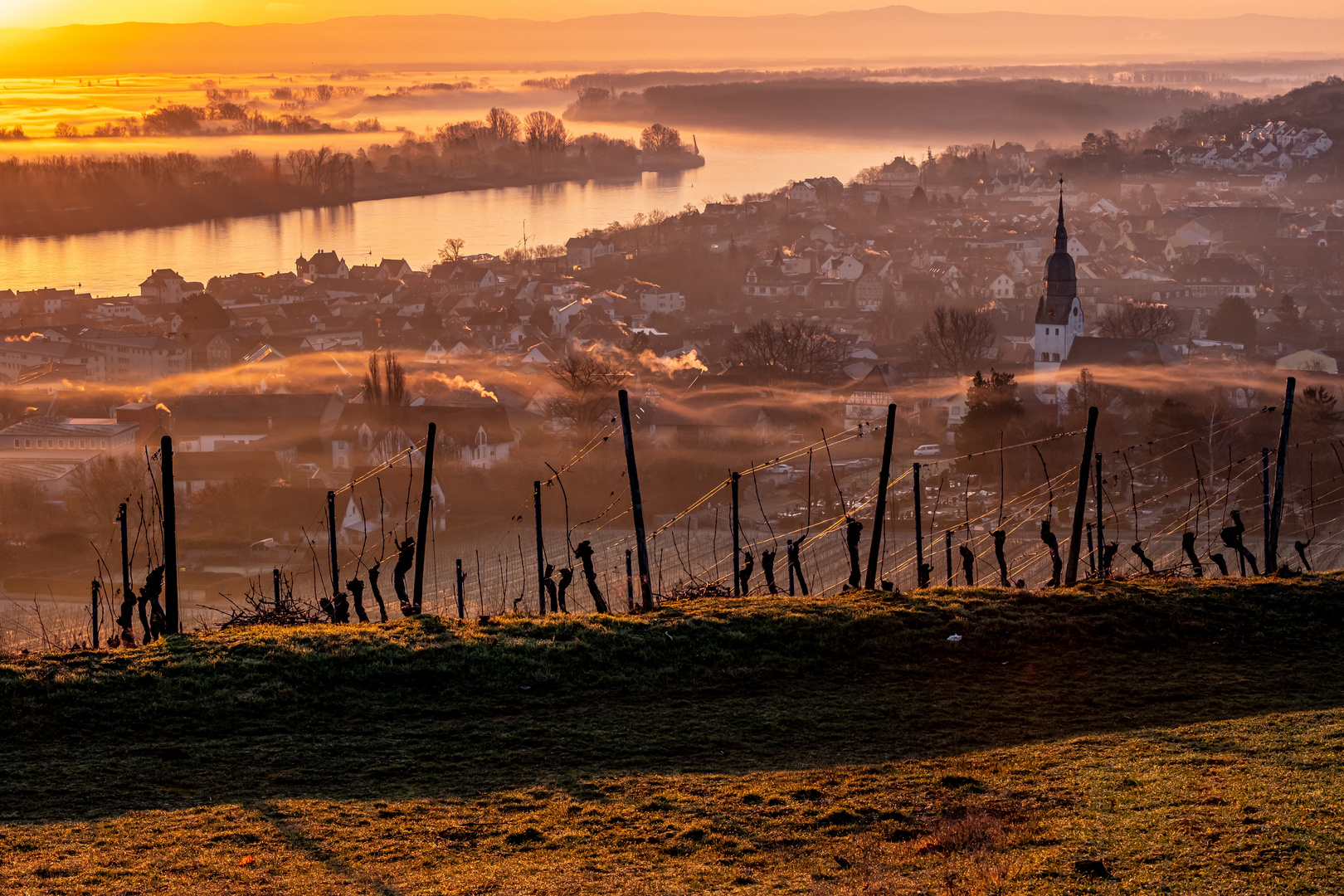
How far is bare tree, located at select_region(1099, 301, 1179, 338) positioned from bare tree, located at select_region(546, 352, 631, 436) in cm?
1396

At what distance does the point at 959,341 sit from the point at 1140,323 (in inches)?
288

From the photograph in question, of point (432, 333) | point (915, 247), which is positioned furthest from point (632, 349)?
point (915, 247)

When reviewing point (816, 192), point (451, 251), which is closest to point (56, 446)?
point (451, 251)

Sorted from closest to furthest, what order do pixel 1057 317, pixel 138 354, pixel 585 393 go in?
pixel 585 393 < pixel 1057 317 < pixel 138 354

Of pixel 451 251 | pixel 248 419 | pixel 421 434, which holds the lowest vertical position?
pixel 421 434

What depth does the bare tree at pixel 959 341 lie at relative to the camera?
32562 millimetres

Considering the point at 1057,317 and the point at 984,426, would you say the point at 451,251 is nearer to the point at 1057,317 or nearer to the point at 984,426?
the point at 1057,317

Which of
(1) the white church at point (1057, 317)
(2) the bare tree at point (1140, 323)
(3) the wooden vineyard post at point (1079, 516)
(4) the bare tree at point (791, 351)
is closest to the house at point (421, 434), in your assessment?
(4) the bare tree at point (791, 351)

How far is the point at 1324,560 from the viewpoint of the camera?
16594 mm

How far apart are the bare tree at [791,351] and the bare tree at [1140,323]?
24.2 feet

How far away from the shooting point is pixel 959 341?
108ft

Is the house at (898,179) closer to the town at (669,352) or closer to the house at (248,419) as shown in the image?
the town at (669,352)

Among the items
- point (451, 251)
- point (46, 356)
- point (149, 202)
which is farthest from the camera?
point (149, 202)

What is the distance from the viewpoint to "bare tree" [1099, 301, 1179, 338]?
36.2 m
